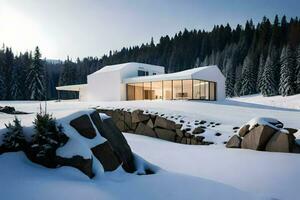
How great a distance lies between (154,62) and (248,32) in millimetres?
31330

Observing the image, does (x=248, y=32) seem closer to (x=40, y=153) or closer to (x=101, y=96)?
(x=101, y=96)

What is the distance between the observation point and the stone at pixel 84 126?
4691 mm

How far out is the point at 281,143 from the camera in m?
7.09

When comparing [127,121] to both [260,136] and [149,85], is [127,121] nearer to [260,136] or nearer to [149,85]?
[260,136]

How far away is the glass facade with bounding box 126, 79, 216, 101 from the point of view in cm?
2641

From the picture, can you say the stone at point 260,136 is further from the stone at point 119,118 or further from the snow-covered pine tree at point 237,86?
the snow-covered pine tree at point 237,86

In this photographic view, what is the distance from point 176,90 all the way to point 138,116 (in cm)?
1586

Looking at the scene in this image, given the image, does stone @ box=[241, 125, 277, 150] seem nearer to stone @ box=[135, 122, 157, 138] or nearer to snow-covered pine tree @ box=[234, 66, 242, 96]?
stone @ box=[135, 122, 157, 138]

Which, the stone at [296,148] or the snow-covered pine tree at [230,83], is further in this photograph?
the snow-covered pine tree at [230,83]

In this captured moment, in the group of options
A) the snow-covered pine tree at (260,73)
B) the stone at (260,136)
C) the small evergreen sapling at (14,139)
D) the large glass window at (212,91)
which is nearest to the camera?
the small evergreen sapling at (14,139)

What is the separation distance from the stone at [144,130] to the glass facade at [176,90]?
11644mm

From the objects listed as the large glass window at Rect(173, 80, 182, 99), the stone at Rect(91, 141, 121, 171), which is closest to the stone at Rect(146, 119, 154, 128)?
the stone at Rect(91, 141, 121, 171)

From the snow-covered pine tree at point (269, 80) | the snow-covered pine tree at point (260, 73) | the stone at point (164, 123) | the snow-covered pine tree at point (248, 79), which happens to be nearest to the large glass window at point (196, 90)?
the stone at point (164, 123)

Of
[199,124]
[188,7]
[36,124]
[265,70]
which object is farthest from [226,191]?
[265,70]
